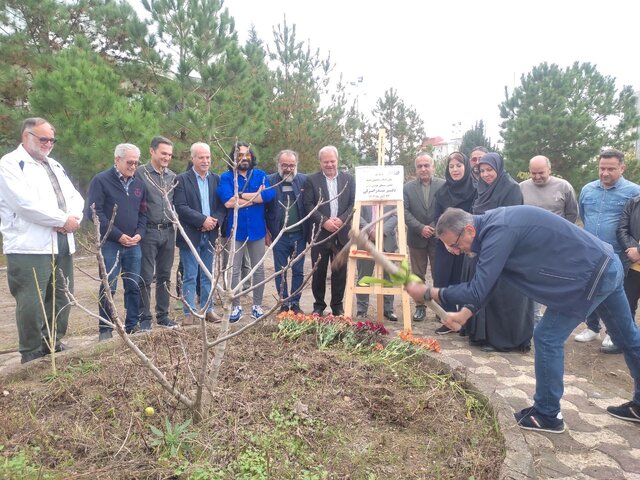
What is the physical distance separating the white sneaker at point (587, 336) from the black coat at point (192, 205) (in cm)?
376

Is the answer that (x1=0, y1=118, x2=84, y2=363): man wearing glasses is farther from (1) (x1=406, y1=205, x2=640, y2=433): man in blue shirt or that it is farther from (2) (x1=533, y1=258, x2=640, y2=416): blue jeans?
(2) (x1=533, y1=258, x2=640, y2=416): blue jeans

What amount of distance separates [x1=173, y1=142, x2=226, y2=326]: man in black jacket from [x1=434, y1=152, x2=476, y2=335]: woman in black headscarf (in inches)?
92.9

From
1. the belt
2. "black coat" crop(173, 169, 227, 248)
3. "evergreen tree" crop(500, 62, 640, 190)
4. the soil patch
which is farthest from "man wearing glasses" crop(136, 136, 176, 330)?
"evergreen tree" crop(500, 62, 640, 190)

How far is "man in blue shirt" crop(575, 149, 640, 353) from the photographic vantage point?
4164 millimetres

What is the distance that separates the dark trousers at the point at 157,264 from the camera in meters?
4.39

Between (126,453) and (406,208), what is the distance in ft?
12.8

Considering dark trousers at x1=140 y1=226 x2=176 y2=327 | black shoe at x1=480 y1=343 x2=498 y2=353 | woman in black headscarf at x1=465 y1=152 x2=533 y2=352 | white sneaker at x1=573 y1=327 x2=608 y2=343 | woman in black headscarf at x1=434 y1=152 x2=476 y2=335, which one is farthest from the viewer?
woman in black headscarf at x1=434 y1=152 x2=476 y2=335

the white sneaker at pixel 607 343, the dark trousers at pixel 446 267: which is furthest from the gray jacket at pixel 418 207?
the white sneaker at pixel 607 343

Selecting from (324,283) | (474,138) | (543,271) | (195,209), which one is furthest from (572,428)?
(474,138)

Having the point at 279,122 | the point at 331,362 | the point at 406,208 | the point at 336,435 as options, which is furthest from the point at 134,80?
the point at 336,435

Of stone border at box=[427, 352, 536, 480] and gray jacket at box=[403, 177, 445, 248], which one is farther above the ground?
gray jacket at box=[403, 177, 445, 248]

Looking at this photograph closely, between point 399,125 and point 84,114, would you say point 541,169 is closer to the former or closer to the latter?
point 84,114

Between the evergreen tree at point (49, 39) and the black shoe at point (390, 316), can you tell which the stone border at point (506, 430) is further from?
the evergreen tree at point (49, 39)

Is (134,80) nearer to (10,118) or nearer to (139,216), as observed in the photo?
(10,118)
